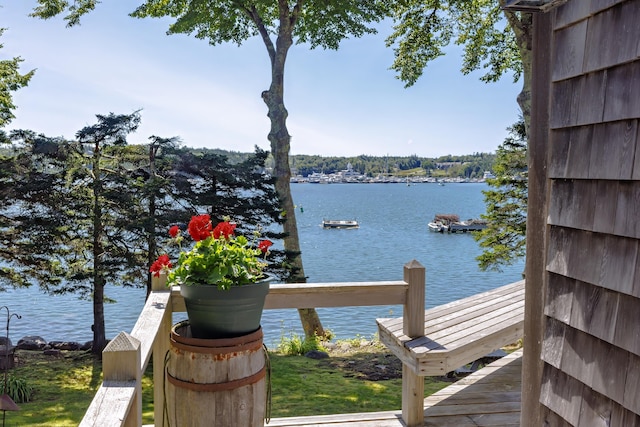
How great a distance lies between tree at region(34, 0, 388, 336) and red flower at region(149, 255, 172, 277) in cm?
679

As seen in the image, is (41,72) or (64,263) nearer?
(64,263)

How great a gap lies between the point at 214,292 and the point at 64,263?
9.24 metres

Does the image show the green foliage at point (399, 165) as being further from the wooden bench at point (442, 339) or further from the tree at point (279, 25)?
the wooden bench at point (442, 339)

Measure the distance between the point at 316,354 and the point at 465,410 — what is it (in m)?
5.07

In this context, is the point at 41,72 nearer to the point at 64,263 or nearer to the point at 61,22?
the point at 61,22

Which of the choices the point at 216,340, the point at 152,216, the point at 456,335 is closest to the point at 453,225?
the point at 152,216

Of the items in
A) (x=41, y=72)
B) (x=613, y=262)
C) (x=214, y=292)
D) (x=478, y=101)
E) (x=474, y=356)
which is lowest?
(x=474, y=356)

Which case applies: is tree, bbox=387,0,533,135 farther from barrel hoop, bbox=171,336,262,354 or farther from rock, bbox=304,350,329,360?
barrel hoop, bbox=171,336,262,354

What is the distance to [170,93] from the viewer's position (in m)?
36.4

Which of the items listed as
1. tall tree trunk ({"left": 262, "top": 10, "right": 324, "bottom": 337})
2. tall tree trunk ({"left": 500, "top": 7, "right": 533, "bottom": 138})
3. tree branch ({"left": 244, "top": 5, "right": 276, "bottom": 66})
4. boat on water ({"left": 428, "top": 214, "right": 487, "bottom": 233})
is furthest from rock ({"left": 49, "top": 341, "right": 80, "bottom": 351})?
boat on water ({"left": 428, "top": 214, "right": 487, "bottom": 233})

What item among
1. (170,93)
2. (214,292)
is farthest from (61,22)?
(170,93)

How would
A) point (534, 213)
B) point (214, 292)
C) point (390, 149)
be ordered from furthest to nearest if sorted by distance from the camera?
point (390, 149)
point (534, 213)
point (214, 292)

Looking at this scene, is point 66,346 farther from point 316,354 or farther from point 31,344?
point 316,354

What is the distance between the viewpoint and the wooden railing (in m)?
1.41
